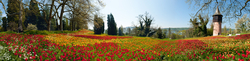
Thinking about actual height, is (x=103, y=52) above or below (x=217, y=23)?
below

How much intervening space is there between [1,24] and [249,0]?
50.1 m

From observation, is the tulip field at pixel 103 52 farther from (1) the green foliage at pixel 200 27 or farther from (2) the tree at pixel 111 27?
(1) the green foliage at pixel 200 27

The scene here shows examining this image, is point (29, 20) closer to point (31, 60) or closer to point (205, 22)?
point (31, 60)

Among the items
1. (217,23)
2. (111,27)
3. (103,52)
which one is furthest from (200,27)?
(103,52)

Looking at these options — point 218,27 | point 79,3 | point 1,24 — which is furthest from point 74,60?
point 1,24

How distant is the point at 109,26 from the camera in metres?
34.3

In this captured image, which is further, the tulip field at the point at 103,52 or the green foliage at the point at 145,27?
the green foliage at the point at 145,27

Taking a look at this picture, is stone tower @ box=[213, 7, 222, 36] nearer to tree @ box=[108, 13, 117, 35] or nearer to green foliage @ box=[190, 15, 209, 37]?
green foliage @ box=[190, 15, 209, 37]

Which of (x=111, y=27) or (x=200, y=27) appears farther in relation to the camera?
(x=111, y=27)

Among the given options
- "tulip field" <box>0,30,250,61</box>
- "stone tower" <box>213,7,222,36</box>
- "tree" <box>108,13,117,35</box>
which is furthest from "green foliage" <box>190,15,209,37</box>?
"tulip field" <box>0,30,250,61</box>

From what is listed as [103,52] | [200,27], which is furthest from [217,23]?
[103,52]

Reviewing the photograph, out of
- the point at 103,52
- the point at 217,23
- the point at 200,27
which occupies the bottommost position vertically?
the point at 103,52

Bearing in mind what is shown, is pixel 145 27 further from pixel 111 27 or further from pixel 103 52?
pixel 103 52

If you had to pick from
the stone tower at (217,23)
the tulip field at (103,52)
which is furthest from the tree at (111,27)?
the stone tower at (217,23)
